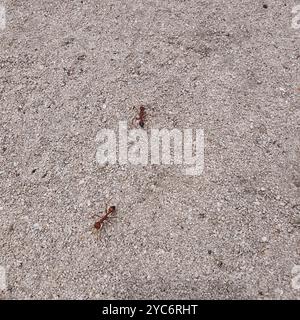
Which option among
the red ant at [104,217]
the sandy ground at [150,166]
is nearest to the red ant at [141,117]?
the sandy ground at [150,166]

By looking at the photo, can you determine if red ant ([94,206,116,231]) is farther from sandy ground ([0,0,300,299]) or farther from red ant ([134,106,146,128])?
red ant ([134,106,146,128])

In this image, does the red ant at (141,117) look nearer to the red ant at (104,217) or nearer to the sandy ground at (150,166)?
the sandy ground at (150,166)

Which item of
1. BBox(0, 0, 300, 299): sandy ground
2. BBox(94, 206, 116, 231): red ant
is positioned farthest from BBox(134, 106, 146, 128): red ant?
BBox(94, 206, 116, 231): red ant

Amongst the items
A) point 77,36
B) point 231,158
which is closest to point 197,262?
point 231,158

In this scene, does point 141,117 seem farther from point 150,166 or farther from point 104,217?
point 104,217

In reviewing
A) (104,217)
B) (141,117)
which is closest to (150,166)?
(141,117)

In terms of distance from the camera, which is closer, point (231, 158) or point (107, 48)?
point (231, 158)

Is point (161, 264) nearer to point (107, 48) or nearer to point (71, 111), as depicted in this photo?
point (71, 111)

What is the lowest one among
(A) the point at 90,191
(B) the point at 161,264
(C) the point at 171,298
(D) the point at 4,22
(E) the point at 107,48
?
(C) the point at 171,298
